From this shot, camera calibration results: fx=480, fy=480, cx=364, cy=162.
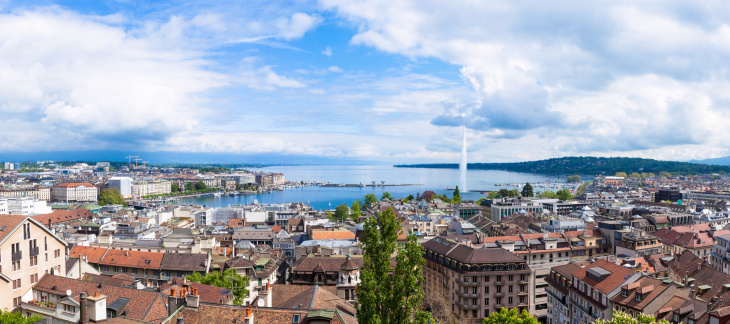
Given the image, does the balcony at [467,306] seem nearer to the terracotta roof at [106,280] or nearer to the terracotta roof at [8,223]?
the terracotta roof at [106,280]

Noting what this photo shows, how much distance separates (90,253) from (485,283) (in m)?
40.8

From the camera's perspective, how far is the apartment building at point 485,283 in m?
43.6

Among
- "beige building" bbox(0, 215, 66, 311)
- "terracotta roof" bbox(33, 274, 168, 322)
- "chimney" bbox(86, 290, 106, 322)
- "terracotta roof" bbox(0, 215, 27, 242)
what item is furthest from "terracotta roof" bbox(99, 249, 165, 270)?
"chimney" bbox(86, 290, 106, 322)

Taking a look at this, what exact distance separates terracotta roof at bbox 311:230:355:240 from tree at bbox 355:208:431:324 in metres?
54.5

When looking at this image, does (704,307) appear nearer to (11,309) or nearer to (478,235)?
(478,235)

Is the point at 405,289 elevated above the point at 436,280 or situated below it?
above

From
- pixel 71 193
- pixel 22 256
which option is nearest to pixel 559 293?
pixel 22 256

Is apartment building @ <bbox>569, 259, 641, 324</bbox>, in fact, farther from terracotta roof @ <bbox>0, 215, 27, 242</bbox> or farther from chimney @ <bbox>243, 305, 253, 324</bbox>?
terracotta roof @ <bbox>0, 215, 27, 242</bbox>

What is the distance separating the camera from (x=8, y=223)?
83.7 feet

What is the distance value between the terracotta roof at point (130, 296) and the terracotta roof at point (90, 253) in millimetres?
26337

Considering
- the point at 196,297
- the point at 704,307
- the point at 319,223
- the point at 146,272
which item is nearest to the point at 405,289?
the point at 196,297

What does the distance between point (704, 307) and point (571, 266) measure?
15601 mm

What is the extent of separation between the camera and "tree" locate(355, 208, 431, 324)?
1627 cm

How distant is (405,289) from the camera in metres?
16.4
